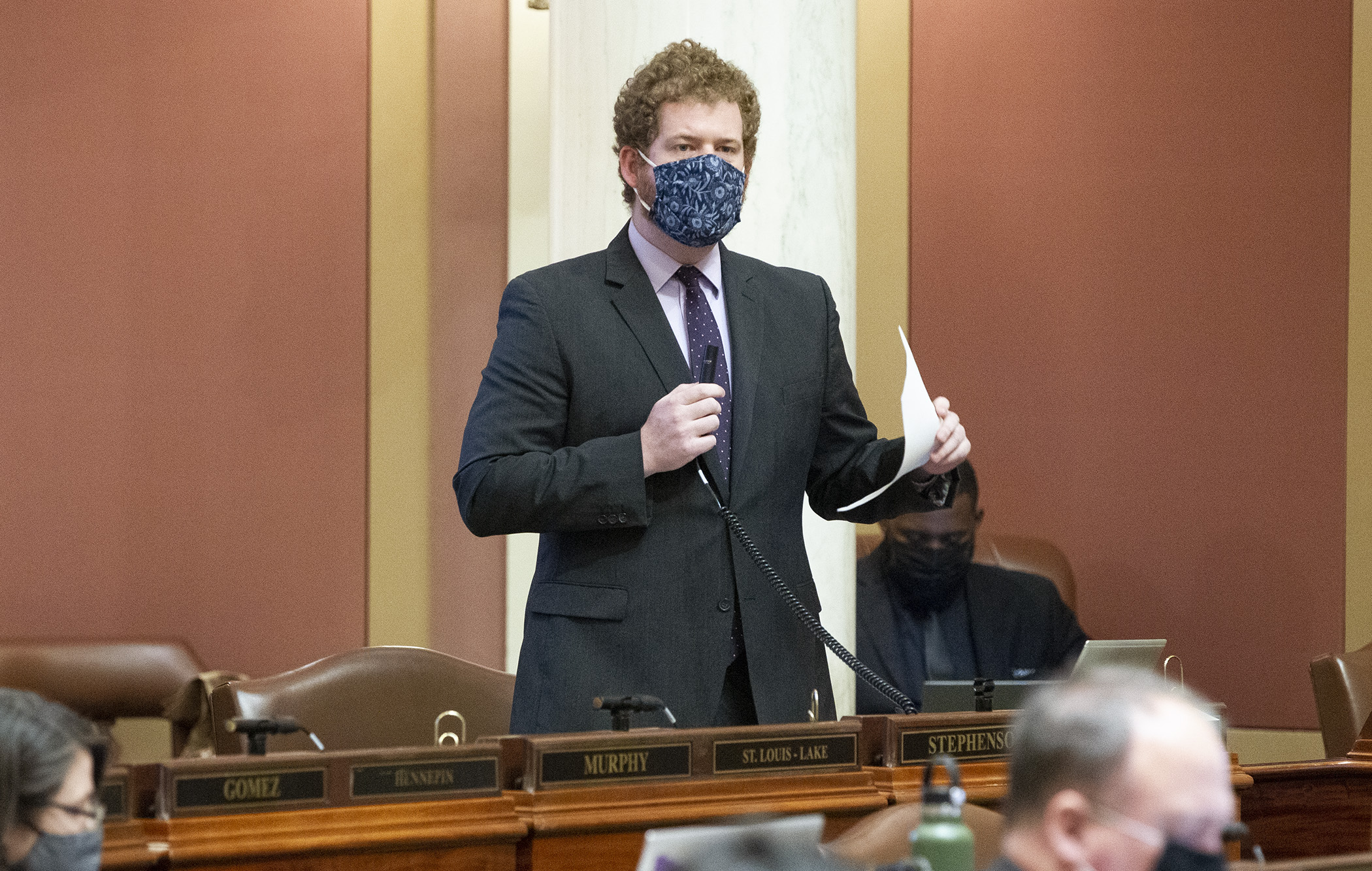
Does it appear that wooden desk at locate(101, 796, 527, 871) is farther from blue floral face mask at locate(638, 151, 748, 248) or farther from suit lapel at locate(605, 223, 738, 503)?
blue floral face mask at locate(638, 151, 748, 248)

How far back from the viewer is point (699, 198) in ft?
8.66

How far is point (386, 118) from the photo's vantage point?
5137 mm

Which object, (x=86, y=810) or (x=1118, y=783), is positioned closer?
(x=1118, y=783)

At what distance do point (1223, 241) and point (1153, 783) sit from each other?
3.93m

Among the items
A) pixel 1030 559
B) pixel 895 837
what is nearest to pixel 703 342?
pixel 895 837

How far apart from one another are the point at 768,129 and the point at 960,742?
1735 mm

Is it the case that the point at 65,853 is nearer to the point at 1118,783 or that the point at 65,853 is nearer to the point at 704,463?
the point at 1118,783

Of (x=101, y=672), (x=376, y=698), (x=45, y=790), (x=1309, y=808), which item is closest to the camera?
(x=45, y=790)

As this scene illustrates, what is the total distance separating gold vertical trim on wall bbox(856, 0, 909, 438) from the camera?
543cm

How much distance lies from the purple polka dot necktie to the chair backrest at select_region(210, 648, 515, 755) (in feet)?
2.47

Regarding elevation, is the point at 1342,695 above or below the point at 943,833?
below

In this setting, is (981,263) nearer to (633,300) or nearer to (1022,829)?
(633,300)

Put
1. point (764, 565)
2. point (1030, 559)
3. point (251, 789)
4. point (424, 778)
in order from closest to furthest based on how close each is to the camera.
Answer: point (251, 789) < point (424, 778) < point (764, 565) < point (1030, 559)

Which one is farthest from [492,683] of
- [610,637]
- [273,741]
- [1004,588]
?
[1004,588]
